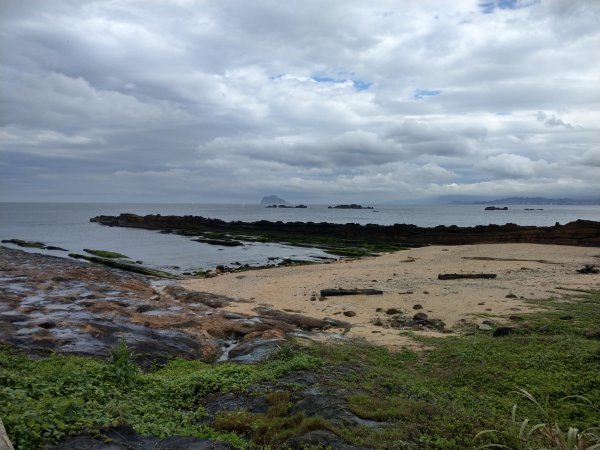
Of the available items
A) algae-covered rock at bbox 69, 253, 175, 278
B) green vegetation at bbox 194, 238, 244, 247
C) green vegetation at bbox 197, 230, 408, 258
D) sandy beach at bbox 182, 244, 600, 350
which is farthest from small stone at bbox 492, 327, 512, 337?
green vegetation at bbox 194, 238, 244, 247

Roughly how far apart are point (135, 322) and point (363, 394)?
352 inches

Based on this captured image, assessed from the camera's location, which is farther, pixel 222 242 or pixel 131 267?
pixel 222 242

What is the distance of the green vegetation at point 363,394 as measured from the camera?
5254 mm

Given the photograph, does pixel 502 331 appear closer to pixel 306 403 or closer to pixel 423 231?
pixel 306 403

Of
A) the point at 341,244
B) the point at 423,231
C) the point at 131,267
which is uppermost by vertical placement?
the point at 423,231

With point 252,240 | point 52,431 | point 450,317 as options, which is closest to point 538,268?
point 450,317

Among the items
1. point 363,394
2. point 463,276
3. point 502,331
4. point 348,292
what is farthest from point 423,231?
point 363,394

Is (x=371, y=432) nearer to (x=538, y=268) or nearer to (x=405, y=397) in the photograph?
(x=405, y=397)

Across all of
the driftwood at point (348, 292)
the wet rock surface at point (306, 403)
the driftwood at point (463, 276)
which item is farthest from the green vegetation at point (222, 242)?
the wet rock surface at point (306, 403)

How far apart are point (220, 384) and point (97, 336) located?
5.82 m

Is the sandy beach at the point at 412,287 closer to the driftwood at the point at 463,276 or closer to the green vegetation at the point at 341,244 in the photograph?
the driftwood at the point at 463,276

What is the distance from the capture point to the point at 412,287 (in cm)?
2008

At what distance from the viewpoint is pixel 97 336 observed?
11625 mm

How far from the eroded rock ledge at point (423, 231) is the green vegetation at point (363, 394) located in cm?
3165
